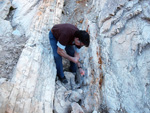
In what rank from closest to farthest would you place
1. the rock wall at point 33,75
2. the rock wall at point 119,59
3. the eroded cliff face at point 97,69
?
the rock wall at point 33,75, the eroded cliff face at point 97,69, the rock wall at point 119,59

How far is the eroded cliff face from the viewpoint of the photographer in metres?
2.39

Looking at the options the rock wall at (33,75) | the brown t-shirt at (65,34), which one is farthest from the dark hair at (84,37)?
the rock wall at (33,75)

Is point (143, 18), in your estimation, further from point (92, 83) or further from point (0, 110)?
point (0, 110)

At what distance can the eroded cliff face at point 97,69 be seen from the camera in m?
2.39

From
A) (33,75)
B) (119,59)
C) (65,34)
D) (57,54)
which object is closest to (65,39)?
(65,34)

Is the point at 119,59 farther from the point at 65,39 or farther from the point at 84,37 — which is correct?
the point at 65,39

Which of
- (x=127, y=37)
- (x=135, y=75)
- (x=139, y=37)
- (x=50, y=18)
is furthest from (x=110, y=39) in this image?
(x=50, y=18)

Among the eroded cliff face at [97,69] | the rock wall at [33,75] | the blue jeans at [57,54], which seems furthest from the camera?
the blue jeans at [57,54]

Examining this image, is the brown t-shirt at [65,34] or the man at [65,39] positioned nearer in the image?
the man at [65,39]

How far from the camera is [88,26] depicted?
12.1ft

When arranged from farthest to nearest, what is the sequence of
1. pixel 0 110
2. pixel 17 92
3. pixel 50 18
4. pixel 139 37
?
pixel 50 18 < pixel 139 37 < pixel 17 92 < pixel 0 110

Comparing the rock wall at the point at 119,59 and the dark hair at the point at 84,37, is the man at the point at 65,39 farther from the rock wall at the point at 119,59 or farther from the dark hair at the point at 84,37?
the rock wall at the point at 119,59

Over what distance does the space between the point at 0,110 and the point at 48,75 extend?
1.08 metres

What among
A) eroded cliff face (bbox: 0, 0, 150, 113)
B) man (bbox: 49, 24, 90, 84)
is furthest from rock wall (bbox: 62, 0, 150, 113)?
man (bbox: 49, 24, 90, 84)
